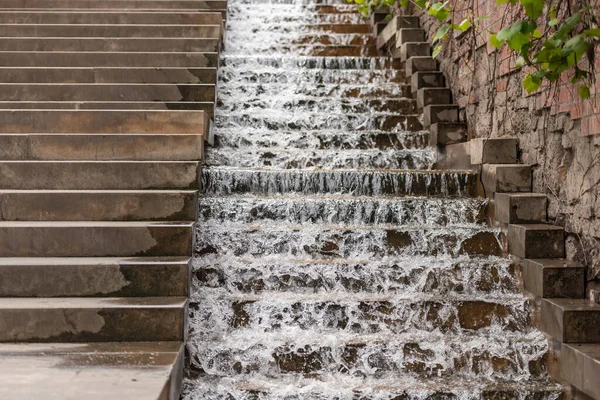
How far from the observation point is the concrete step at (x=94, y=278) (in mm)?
3457

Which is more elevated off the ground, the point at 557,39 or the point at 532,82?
the point at 557,39

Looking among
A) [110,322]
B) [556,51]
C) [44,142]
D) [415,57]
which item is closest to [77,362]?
[110,322]

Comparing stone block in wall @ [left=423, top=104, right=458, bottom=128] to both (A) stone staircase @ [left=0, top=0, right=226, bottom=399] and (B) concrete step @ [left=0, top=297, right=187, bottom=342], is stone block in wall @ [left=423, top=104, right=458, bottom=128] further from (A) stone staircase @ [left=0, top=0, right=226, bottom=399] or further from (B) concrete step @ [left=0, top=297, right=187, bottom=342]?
(B) concrete step @ [left=0, top=297, right=187, bottom=342]

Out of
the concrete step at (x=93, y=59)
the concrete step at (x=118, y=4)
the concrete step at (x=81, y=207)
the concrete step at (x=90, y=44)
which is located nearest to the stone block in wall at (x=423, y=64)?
the concrete step at (x=93, y=59)

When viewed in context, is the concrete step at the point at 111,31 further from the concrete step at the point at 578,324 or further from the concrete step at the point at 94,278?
the concrete step at the point at 578,324

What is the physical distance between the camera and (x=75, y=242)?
12.3ft

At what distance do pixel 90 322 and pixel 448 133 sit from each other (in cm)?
377

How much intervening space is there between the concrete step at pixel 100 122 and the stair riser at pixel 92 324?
6.91ft

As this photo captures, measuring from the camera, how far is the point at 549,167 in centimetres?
423

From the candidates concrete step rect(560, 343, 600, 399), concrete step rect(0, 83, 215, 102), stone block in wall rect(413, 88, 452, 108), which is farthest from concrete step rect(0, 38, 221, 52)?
concrete step rect(560, 343, 600, 399)

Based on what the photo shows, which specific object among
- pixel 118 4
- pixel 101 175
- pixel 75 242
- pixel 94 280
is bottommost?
pixel 94 280

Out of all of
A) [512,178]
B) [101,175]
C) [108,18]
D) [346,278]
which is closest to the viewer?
[346,278]

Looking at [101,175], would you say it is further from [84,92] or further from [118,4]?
[118,4]

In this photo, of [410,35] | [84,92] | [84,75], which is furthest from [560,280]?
[84,75]
